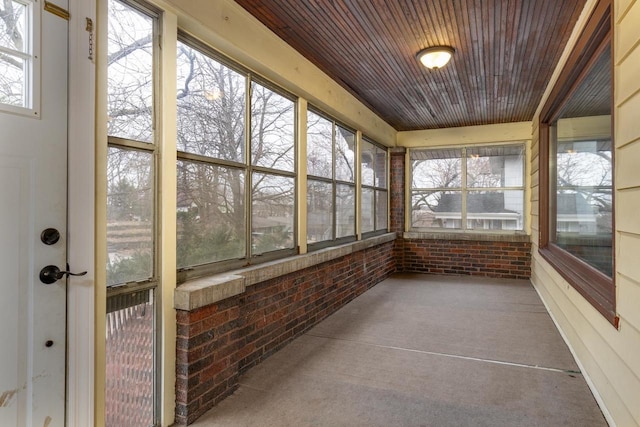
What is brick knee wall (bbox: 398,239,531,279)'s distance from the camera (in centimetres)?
648

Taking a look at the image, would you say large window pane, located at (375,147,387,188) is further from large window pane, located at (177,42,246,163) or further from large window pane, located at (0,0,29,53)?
large window pane, located at (0,0,29,53)

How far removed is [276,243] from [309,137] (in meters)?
1.32

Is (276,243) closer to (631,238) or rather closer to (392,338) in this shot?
(392,338)

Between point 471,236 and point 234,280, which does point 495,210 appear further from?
point 234,280

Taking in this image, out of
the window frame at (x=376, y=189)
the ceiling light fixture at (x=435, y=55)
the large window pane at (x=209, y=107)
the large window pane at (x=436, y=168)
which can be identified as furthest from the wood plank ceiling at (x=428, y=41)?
the large window pane at (x=436, y=168)

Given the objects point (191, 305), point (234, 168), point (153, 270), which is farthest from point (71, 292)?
point (234, 168)

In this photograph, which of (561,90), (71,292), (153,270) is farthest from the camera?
(561,90)

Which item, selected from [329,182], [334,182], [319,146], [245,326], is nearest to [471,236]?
[334,182]

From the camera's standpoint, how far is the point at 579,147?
3412 mm

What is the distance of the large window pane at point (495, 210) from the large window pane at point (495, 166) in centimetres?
18

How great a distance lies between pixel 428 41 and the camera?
3398 mm

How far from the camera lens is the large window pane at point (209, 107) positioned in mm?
2430

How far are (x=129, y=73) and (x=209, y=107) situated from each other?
0.67 metres

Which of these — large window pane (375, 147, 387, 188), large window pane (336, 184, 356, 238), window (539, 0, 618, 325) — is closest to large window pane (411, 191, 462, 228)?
large window pane (375, 147, 387, 188)
